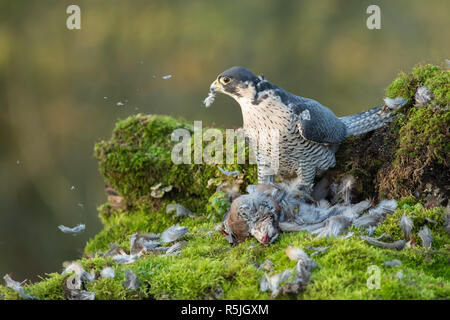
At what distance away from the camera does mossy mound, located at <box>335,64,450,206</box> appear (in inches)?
142

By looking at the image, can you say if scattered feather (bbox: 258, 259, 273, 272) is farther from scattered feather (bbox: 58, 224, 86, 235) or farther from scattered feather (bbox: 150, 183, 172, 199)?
scattered feather (bbox: 150, 183, 172, 199)

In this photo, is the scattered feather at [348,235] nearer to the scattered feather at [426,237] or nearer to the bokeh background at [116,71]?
the scattered feather at [426,237]

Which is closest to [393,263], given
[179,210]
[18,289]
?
[18,289]

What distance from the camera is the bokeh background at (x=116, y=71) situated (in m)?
7.85

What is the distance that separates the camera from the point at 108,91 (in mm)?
7902

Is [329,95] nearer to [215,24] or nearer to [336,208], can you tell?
[215,24]

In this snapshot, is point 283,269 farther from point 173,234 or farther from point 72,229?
point 72,229

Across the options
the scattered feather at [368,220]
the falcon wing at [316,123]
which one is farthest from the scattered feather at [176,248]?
the falcon wing at [316,123]

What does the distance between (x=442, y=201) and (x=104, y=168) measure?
127 inches

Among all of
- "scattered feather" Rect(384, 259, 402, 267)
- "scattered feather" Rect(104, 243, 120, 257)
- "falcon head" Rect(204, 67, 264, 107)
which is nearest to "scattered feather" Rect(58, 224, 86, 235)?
"scattered feather" Rect(104, 243, 120, 257)

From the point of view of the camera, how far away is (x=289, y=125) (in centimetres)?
404

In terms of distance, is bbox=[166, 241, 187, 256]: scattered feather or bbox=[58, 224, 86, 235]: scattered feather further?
bbox=[58, 224, 86, 235]: scattered feather
